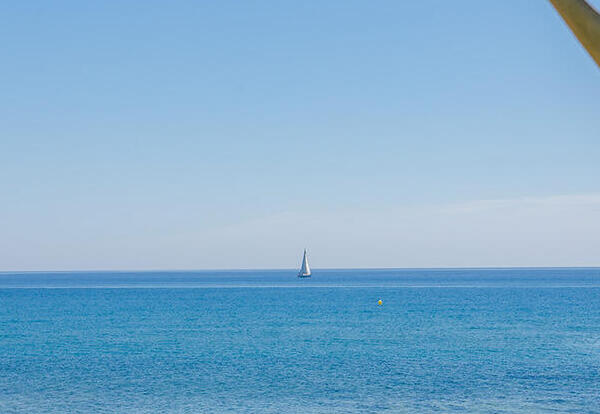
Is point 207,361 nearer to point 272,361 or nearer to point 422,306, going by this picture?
point 272,361

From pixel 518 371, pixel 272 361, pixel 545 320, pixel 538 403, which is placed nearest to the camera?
pixel 538 403

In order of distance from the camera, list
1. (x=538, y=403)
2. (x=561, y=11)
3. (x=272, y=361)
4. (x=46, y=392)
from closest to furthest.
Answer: (x=561, y=11), (x=538, y=403), (x=46, y=392), (x=272, y=361)

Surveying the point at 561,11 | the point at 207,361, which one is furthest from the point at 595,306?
the point at 561,11

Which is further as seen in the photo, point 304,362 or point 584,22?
point 304,362

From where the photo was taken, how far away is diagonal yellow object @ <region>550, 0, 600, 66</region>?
1904 millimetres

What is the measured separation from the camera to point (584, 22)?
6.27 ft

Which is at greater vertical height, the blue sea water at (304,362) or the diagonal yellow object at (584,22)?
the diagonal yellow object at (584,22)

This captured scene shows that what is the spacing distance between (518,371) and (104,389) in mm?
25530

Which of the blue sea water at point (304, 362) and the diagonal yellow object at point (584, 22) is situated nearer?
the diagonal yellow object at point (584, 22)

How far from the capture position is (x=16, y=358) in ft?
180

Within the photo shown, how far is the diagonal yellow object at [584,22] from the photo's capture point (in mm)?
1904

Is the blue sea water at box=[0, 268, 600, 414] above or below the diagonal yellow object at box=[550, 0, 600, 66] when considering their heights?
below

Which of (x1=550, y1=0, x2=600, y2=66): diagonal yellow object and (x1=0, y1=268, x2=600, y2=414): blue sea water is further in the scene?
(x1=0, y1=268, x2=600, y2=414): blue sea water

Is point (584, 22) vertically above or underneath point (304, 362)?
above
